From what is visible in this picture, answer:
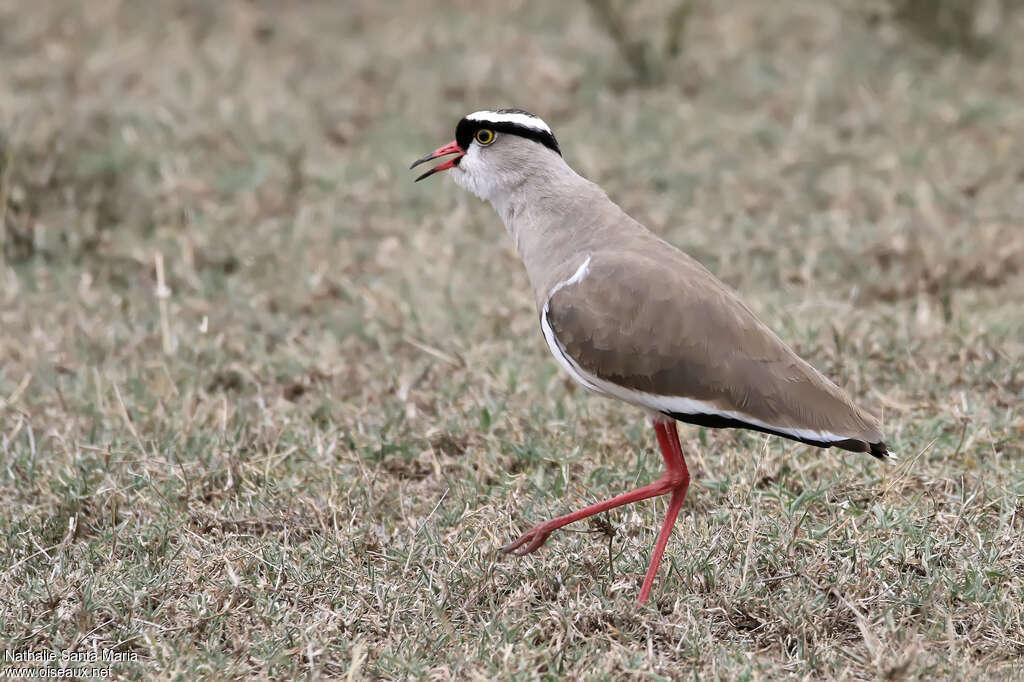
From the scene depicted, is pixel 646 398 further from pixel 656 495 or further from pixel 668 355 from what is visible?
pixel 656 495

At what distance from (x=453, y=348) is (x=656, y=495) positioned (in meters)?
1.70

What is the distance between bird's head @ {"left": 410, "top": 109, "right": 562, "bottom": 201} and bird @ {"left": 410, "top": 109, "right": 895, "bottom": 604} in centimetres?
35

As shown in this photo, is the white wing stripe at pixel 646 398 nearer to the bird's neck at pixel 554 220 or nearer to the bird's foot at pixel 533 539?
the bird's neck at pixel 554 220

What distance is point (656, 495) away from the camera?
3.90 m

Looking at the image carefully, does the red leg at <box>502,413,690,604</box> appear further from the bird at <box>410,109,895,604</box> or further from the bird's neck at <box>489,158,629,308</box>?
the bird's neck at <box>489,158,629,308</box>

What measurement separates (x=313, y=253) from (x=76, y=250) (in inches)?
42.9

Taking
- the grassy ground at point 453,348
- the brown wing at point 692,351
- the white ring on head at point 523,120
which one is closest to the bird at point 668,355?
the brown wing at point 692,351

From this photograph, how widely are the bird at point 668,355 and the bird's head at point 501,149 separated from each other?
354mm

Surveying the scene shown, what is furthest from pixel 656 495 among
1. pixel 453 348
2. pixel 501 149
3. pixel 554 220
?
pixel 453 348

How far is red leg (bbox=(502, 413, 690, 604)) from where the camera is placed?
3838mm

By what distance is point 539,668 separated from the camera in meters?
3.42

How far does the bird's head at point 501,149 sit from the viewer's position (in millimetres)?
4422

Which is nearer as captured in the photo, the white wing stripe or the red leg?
the white wing stripe

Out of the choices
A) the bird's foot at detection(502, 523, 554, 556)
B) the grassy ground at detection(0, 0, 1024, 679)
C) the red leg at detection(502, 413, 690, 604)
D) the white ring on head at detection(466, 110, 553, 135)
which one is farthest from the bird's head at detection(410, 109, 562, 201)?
the bird's foot at detection(502, 523, 554, 556)
